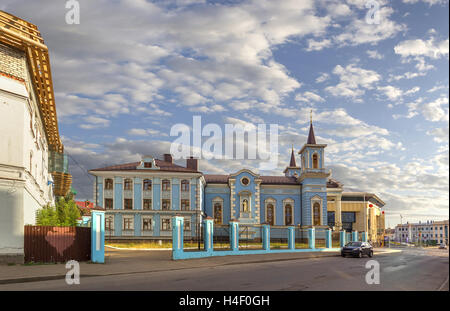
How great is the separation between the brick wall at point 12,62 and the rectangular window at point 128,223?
104ft

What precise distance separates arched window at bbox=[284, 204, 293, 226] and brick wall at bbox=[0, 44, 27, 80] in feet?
138

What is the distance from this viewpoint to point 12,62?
1878cm

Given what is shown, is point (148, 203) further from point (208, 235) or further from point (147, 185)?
point (208, 235)

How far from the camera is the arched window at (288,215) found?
56.0 metres

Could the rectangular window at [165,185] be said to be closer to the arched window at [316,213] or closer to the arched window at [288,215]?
the arched window at [288,215]

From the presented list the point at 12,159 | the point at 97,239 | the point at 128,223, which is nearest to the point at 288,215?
the point at 128,223

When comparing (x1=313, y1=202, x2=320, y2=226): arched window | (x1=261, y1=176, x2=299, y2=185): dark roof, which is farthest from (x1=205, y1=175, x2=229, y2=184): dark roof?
(x1=313, y1=202, x2=320, y2=226): arched window

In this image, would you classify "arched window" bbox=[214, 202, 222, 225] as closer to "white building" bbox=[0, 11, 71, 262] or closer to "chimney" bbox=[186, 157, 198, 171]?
"chimney" bbox=[186, 157, 198, 171]

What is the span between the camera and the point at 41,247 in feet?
64.5

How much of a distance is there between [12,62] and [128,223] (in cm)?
3266

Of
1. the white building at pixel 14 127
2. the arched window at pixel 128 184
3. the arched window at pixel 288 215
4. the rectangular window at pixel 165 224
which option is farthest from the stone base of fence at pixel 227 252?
the arched window at pixel 128 184

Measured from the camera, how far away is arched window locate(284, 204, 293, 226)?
56000 mm
